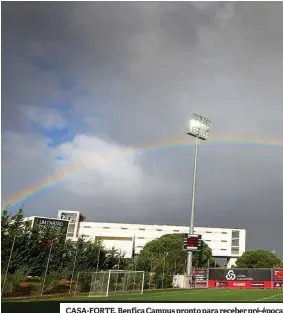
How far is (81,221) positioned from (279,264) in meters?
99.1

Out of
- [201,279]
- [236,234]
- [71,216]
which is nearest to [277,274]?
[201,279]

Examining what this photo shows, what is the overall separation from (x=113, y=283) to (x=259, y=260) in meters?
100

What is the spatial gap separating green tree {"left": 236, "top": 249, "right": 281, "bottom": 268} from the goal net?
93.6 m

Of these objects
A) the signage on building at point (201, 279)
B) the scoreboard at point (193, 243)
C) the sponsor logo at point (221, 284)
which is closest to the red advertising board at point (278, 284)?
the sponsor logo at point (221, 284)

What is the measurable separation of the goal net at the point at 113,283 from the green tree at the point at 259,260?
307 ft

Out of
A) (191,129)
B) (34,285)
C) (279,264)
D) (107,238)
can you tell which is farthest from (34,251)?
(107,238)

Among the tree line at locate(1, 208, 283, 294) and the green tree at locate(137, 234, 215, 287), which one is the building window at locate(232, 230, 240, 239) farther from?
the tree line at locate(1, 208, 283, 294)

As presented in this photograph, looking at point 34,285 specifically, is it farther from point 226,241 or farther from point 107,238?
point 226,241

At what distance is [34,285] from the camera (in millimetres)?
32375

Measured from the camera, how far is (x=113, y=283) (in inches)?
1410

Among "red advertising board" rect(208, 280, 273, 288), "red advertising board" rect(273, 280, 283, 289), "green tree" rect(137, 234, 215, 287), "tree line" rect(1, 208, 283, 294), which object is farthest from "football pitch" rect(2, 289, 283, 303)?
"red advertising board" rect(273, 280, 283, 289)

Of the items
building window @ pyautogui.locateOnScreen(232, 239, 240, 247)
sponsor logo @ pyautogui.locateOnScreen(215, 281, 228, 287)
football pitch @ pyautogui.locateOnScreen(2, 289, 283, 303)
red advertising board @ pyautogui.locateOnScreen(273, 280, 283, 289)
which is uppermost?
building window @ pyautogui.locateOnScreen(232, 239, 240, 247)

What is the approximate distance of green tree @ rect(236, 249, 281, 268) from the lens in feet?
404

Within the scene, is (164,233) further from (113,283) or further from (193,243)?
(113,283)
